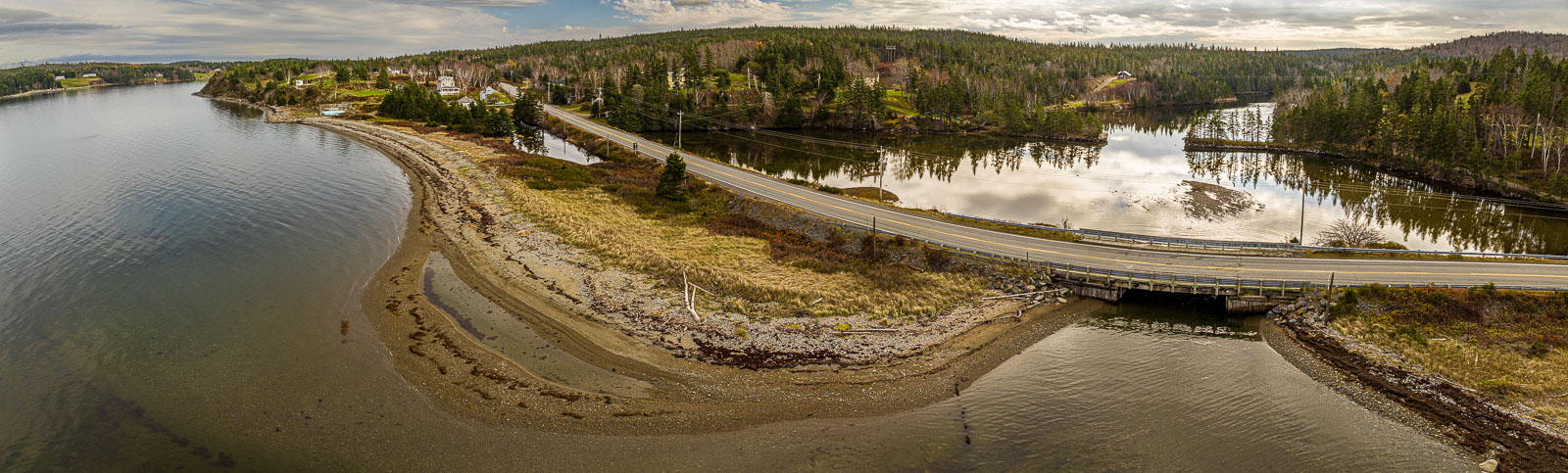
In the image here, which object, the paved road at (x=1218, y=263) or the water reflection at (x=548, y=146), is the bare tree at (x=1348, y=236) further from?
the water reflection at (x=548, y=146)

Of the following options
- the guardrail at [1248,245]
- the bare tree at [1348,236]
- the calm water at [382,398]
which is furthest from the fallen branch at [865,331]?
the bare tree at [1348,236]

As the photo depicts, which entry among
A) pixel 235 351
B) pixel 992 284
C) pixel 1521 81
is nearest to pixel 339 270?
pixel 235 351

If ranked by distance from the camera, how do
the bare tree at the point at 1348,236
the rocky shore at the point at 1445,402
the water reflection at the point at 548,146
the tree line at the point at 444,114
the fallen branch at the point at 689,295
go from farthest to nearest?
1. the tree line at the point at 444,114
2. the water reflection at the point at 548,146
3. the bare tree at the point at 1348,236
4. the fallen branch at the point at 689,295
5. the rocky shore at the point at 1445,402

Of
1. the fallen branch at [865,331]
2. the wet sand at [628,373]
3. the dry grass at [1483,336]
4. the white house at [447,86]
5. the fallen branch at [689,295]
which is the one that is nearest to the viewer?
the wet sand at [628,373]

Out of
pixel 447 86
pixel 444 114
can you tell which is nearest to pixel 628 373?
pixel 444 114

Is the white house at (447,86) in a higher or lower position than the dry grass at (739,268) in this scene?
higher

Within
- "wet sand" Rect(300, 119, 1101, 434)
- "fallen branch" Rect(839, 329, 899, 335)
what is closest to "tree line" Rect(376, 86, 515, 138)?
"wet sand" Rect(300, 119, 1101, 434)
